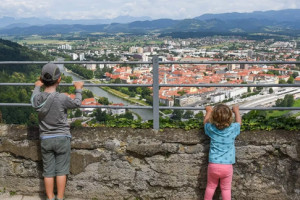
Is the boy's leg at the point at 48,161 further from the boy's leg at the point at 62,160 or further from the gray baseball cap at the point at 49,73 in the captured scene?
the gray baseball cap at the point at 49,73

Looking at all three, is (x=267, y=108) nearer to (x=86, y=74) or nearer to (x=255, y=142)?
(x=255, y=142)

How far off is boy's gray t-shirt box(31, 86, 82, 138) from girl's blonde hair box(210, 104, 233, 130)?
1.34m

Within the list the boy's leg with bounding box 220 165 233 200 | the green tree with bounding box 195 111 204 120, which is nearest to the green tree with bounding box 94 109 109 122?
the green tree with bounding box 195 111 204 120

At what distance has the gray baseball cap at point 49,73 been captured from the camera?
3.31 metres

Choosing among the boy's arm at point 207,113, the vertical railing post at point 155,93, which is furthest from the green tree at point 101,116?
the boy's arm at point 207,113

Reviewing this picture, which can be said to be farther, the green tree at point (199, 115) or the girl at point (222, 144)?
the green tree at point (199, 115)

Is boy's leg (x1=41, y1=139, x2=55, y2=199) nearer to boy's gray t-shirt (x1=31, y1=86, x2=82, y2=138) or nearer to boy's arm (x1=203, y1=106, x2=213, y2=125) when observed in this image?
boy's gray t-shirt (x1=31, y1=86, x2=82, y2=138)

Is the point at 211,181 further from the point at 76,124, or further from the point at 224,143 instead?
the point at 76,124

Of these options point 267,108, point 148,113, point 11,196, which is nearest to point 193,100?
point 148,113

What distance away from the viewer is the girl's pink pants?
352 cm

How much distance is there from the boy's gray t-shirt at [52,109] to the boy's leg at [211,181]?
1.48 meters

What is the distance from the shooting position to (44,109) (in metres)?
3.39

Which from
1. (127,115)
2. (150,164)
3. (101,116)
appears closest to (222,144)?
(150,164)

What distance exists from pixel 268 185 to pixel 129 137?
1.63 metres
